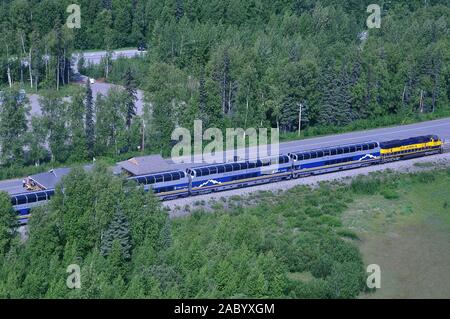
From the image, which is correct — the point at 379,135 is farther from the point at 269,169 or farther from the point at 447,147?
the point at 269,169

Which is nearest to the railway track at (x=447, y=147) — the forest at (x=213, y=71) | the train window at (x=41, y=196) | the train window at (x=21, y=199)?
the forest at (x=213, y=71)

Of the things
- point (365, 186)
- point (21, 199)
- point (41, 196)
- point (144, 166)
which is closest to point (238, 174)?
point (144, 166)

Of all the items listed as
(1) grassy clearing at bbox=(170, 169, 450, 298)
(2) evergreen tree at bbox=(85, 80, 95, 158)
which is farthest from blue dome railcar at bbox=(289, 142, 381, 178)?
(2) evergreen tree at bbox=(85, 80, 95, 158)

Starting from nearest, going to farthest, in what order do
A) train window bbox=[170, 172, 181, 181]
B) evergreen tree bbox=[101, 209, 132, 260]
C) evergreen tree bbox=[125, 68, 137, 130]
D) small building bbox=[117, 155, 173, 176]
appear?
1. evergreen tree bbox=[101, 209, 132, 260]
2. train window bbox=[170, 172, 181, 181]
3. small building bbox=[117, 155, 173, 176]
4. evergreen tree bbox=[125, 68, 137, 130]

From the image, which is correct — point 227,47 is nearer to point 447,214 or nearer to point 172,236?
point 447,214

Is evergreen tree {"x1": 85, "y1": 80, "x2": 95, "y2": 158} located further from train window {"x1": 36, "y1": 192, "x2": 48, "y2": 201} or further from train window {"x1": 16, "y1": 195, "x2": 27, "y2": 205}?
train window {"x1": 16, "y1": 195, "x2": 27, "y2": 205}

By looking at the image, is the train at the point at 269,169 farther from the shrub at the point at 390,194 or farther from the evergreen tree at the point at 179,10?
the evergreen tree at the point at 179,10

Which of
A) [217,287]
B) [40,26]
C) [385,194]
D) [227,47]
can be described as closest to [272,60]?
[227,47]
